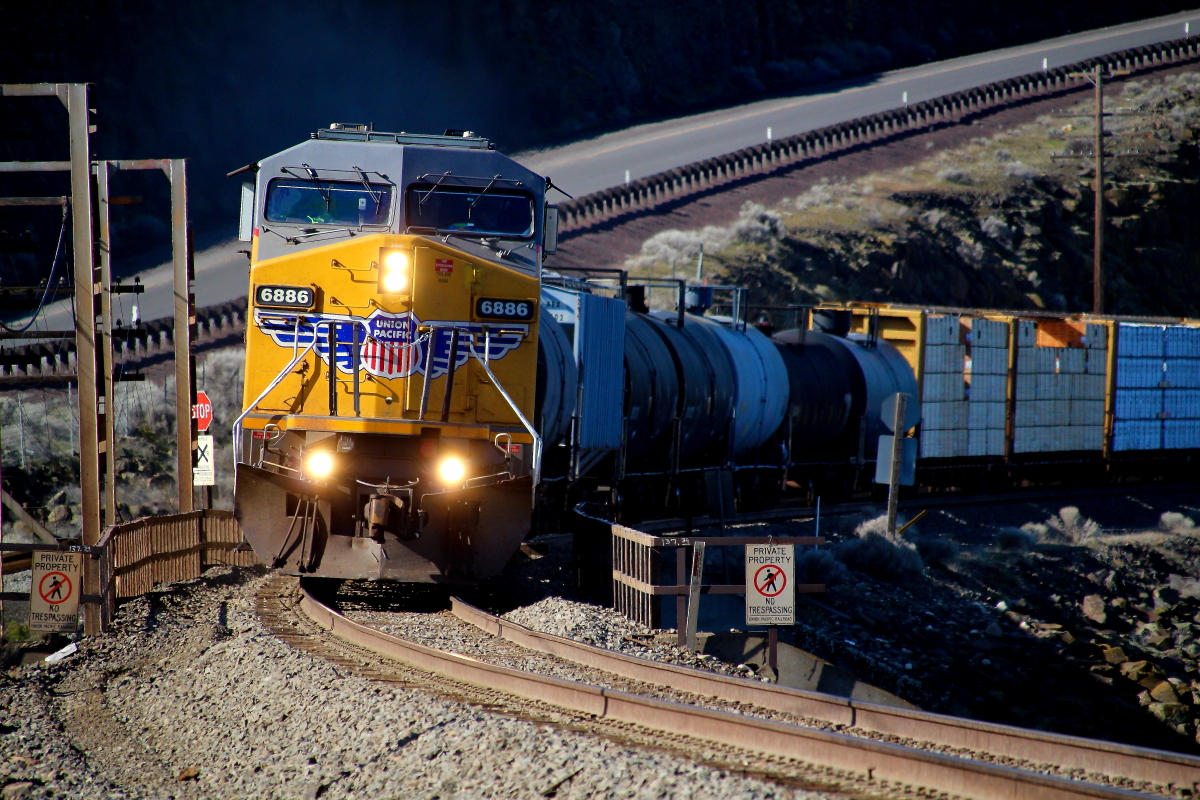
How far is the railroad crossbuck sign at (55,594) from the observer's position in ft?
33.7

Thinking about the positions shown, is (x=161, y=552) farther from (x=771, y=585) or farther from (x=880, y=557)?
(x=880, y=557)

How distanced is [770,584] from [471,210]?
4.90m

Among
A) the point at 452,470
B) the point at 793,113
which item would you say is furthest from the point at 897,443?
the point at 793,113

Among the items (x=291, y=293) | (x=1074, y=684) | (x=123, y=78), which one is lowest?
(x=1074, y=684)

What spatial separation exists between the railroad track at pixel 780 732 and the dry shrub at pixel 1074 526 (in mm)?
16442

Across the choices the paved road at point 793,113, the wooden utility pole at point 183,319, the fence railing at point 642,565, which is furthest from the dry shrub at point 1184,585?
the paved road at point 793,113

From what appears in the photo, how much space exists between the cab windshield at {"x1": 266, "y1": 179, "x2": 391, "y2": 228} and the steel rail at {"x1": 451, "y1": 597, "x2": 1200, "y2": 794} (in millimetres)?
4749

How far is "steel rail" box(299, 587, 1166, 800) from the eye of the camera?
5.74 m

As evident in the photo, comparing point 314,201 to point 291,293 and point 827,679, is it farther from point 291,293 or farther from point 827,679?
point 827,679

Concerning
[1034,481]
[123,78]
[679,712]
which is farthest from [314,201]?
[123,78]

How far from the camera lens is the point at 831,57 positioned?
7612cm

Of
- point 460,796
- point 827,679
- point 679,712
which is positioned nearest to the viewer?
point 460,796

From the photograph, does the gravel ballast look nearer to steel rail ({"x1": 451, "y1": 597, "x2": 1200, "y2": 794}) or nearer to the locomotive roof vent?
steel rail ({"x1": 451, "y1": 597, "x2": 1200, "y2": 794})

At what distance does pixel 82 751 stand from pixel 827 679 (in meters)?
8.30
